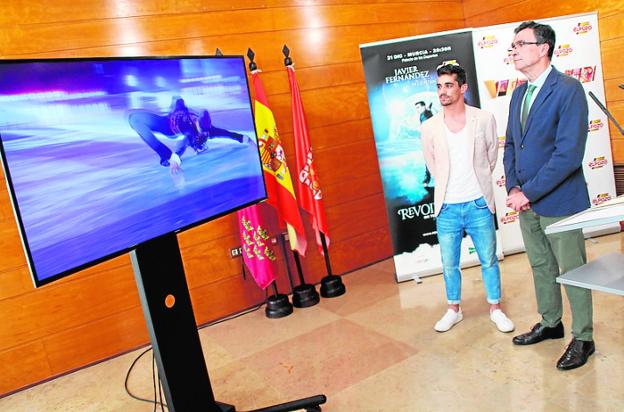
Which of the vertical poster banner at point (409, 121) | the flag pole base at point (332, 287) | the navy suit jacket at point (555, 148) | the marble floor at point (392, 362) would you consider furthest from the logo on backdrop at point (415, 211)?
the navy suit jacket at point (555, 148)

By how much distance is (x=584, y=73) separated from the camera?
431 centimetres

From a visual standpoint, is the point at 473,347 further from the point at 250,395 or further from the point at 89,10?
the point at 89,10

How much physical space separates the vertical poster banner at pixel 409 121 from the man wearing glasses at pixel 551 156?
147 centimetres

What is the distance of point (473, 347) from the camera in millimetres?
2939

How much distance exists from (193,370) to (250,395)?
2.41ft

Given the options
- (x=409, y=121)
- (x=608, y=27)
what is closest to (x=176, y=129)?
(x=409, y=121)

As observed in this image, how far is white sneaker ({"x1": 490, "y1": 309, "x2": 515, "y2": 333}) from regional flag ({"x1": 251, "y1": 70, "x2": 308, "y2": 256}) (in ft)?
5.17

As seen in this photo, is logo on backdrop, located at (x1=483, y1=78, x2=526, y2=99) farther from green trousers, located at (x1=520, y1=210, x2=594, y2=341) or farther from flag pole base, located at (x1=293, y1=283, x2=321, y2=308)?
flag pole base, located at (x1=293, y1=283, x2=321, y2=308)

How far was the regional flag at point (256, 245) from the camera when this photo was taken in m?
3.86

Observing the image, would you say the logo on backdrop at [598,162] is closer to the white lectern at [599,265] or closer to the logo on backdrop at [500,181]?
the logo on backdrop at [500,181]

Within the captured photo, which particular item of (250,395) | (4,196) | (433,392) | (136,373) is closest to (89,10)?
(4,196)

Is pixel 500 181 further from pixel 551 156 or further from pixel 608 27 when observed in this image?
pixel 551 156

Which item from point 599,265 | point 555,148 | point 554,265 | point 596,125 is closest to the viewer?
point 599,265

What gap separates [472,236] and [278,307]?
1579 mm
